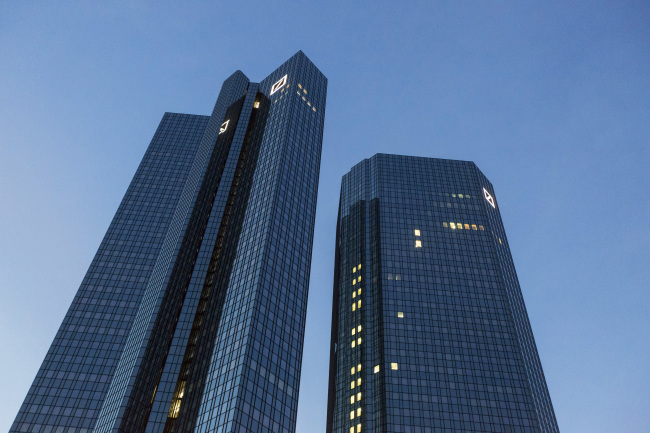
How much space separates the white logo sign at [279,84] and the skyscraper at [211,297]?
3.00ft

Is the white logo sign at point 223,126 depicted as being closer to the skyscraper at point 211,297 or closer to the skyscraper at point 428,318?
the skyscraper at point 211,297

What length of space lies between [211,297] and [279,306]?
30.6 meters

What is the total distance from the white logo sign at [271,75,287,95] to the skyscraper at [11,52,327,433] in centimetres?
91

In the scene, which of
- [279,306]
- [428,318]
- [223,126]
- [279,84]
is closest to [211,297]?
[279,306]

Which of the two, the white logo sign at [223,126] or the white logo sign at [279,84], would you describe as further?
the white logo sign at [223,126]

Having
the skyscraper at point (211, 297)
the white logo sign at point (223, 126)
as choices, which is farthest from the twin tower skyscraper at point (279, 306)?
the white logo sign at point (223, 126)

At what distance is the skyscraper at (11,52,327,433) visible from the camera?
94312 mm

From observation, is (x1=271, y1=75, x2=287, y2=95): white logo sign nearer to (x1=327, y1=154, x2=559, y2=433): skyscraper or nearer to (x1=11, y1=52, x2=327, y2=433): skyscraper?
(x1=11, y1=52, x2=327, y2=433): skyscraper

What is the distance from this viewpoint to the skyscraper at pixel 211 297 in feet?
309

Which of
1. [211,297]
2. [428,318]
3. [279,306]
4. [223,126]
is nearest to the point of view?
[279,306]

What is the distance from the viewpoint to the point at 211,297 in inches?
5015

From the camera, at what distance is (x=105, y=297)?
516 ft

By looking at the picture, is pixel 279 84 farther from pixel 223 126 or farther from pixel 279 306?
pixel 279 306

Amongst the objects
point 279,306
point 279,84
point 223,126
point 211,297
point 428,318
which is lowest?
point 279,306
